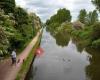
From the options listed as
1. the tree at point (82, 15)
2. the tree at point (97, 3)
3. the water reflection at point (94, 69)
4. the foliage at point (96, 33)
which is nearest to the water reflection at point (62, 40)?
the foliage at point (96, 33)

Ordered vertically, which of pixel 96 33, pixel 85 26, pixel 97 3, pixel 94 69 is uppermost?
pixel 97 3

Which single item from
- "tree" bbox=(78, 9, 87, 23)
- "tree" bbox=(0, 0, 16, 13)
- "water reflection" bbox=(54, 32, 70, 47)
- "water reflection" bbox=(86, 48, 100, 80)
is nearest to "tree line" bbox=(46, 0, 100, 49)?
"tree" bbox=(78, 9, 87, 23)

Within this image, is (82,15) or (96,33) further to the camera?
(82,15)

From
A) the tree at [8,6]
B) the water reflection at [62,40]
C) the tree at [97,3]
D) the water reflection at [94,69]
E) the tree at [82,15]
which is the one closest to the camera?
the water reflection at [94,69]

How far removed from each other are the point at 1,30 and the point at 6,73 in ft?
23.2

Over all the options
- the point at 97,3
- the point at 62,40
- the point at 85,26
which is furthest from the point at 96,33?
the point at 85,26

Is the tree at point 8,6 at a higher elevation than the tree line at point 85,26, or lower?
higher

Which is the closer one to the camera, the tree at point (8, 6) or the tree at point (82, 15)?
the tree at point (8, 6)

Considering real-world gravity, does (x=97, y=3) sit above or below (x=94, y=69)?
above

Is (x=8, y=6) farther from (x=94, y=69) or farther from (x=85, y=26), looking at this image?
(x=85, y=26)

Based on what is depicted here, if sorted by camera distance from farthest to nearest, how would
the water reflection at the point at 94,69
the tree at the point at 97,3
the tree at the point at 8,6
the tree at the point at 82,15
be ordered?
the tree at the point at 82,15 < the tree at the point at 97,3 < the tree at the point at 8,6 < the water reflection at the point at 94,69

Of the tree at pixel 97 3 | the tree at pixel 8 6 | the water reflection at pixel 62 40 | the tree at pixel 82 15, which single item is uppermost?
the tree at pixel 8 6

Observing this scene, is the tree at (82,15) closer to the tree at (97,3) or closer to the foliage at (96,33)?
the tree at (97,3)

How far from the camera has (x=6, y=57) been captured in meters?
31.0
